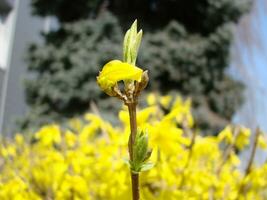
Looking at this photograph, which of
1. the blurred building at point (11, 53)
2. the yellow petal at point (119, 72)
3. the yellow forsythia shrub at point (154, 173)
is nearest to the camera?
the yellow petal at point (119, 72)

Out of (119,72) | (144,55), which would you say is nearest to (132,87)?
(119,72)

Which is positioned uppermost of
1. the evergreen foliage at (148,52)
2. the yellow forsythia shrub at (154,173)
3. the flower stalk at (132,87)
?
the evergreen foliage at (148,52)

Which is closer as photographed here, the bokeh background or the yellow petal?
the yellow petal

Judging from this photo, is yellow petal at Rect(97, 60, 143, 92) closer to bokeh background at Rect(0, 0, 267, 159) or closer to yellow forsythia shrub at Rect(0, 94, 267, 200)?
yellow forsythia shrub at Rect(0, 94, 267, 200)

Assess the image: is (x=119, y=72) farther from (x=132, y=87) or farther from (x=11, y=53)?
(x=11, y=53)

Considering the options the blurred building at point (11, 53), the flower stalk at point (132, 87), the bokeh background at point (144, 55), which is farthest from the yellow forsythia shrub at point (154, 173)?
the blurred building at point (11, 53)

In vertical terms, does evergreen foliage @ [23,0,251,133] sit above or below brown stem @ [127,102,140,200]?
above

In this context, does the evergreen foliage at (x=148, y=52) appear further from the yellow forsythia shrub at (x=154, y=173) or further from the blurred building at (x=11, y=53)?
the yellow forsythia shrub at (x=154, y=173)

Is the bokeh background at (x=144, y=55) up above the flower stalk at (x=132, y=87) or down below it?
above

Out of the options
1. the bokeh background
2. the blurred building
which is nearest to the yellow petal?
the bokeh background

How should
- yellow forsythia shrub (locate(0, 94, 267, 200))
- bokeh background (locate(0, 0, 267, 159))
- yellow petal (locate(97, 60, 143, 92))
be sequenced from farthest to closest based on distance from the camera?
1. bokeh background (locate(0, 0, 267, 159))
2. yellow forsythia shrub (locate(0, 94, 267, 200))
3. yellow petal (locate(97, 60, 143, 92))
